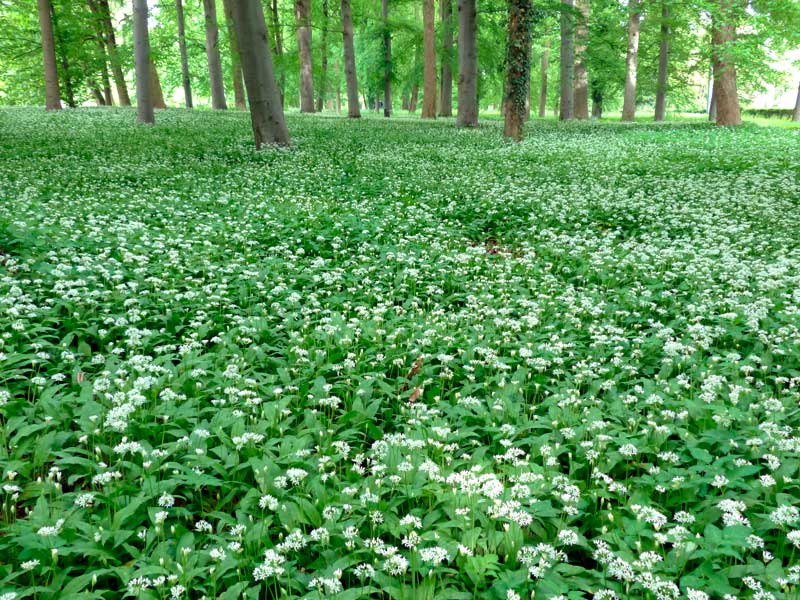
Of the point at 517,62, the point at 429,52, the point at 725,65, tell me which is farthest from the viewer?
the point at 429,52

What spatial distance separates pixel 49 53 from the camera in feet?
72.5

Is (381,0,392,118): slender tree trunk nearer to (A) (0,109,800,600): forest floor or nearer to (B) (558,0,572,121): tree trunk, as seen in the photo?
(B) (558,0,572,121): tree trunk

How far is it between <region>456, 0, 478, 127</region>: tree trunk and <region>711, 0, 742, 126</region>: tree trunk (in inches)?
358

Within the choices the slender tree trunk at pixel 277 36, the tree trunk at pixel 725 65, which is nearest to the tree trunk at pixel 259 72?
the tree trunk at pixel 725 65

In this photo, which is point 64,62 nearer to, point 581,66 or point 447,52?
point 447,52

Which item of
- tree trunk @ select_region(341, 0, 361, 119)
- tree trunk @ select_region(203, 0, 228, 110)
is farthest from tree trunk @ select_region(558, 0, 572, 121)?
tree trunk @ select_region(203, 0, 228, 110)

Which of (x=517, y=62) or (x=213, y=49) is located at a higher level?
(x=213, y=49)

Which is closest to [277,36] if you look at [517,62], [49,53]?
[49,53]

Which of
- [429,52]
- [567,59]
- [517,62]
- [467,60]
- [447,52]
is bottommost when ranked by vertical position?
[517,62]

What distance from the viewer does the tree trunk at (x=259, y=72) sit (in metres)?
14.0

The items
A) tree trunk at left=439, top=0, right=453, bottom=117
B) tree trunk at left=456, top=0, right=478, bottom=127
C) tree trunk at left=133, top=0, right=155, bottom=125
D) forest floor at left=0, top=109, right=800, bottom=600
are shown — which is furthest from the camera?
tree trunk at left=439, top=0, right=453, bottom=117

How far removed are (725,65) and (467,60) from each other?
10.6 meters

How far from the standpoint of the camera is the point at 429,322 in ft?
18.0

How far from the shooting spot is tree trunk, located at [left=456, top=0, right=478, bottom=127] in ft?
74.4
